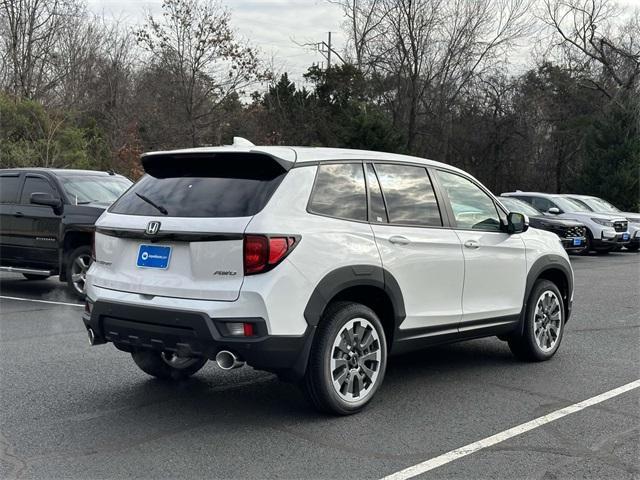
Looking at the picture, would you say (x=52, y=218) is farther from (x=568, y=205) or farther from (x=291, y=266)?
(x=568, y=205)

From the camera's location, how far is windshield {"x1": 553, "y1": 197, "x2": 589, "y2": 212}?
1988 cm

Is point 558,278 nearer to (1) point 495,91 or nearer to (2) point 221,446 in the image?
(2) point 221,446

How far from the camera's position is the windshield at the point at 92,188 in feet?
34.6

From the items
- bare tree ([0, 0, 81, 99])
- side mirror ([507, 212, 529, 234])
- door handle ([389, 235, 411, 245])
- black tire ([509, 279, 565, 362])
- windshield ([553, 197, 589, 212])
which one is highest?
bare tree ([0, 0, 81, 99])

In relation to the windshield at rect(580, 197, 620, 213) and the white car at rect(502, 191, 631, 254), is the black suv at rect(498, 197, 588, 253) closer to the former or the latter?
the white car at rect(502, 191, 631, 254)

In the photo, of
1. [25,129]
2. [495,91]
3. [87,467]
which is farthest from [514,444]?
[495,91]

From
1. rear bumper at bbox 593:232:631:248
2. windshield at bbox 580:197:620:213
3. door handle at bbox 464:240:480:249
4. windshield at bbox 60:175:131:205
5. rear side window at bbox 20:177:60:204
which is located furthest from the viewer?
windshield at bbox 580:197:620:213

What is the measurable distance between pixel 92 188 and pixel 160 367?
573 cm

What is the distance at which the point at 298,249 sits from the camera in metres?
4.46

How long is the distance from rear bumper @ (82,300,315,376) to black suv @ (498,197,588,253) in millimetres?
14067

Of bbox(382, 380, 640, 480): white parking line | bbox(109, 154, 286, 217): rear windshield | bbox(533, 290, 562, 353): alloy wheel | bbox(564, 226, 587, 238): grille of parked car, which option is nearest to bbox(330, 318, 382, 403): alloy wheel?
bbox(382, 380, 640, 480): white parking line

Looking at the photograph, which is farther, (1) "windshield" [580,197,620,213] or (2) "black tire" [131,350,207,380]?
(1) "windshield" [580,197,620,213]

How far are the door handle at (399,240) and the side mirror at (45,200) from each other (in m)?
6.53

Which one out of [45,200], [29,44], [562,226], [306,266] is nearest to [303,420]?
[306,266]
